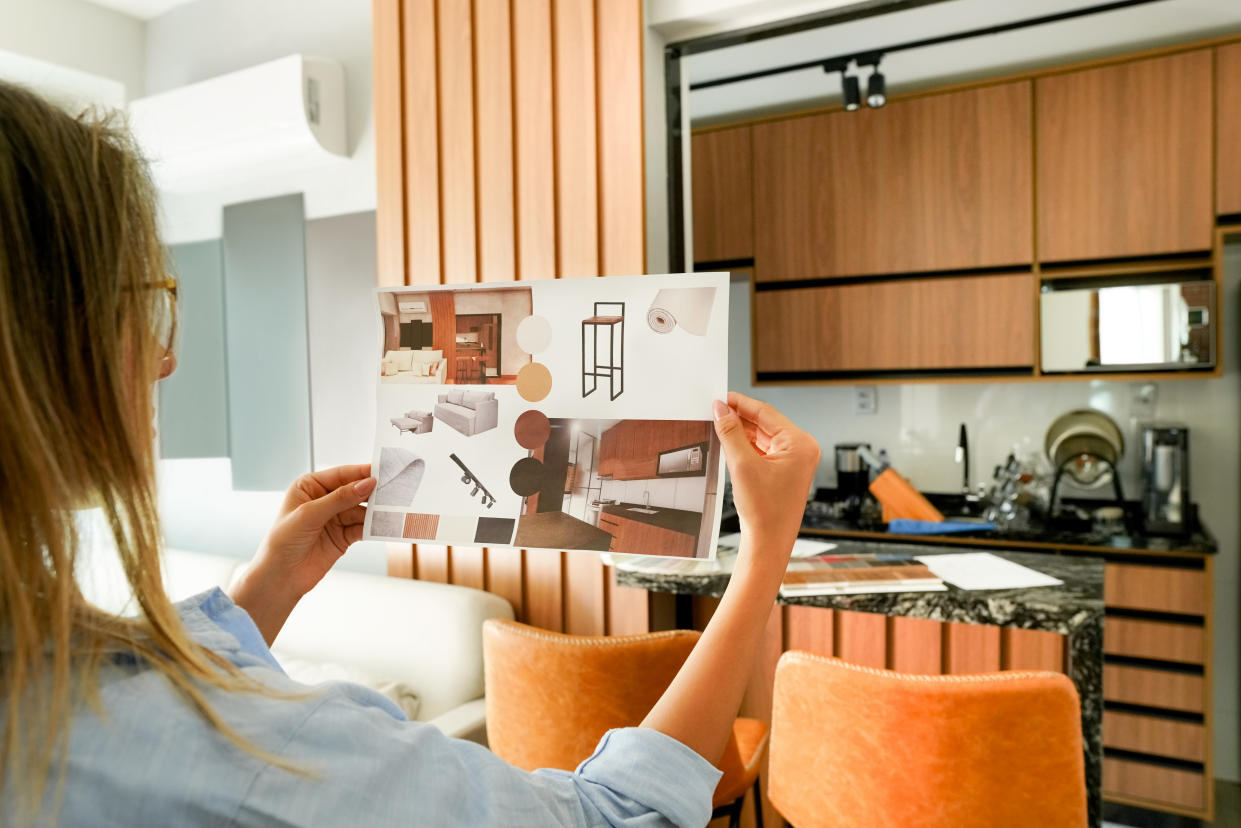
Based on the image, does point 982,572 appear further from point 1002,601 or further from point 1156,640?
point 1156,640

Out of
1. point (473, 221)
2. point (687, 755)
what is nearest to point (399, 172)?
point (473, 221)

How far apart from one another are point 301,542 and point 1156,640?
10.1ft

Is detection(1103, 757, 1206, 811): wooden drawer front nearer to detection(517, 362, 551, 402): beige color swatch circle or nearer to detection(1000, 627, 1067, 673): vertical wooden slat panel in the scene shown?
detection(1000, 627, 1067, 673): vertical wooden slat panel

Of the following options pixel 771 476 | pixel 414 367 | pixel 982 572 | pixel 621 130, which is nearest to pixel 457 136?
pixel 621 130

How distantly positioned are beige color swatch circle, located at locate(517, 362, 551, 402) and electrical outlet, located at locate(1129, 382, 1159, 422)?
331 cm

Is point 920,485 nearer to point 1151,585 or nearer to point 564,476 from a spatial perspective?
point 1151,585

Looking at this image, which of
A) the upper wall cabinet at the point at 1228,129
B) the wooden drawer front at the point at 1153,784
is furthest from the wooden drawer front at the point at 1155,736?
the upper wall cabinet at the point at 1228,129

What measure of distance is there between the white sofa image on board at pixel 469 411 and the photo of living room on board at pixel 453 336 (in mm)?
16

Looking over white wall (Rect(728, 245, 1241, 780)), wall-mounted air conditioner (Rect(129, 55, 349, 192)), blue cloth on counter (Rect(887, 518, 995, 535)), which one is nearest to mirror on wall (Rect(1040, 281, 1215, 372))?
white wall (Rect(728, 245, 1241, 780))

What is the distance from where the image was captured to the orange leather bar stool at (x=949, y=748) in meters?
1.17

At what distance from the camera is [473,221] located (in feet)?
7.97

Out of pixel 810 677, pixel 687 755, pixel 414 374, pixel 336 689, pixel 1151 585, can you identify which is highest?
pixel 414 374

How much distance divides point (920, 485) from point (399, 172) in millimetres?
2788

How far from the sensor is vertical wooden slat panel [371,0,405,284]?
2.53 metres
